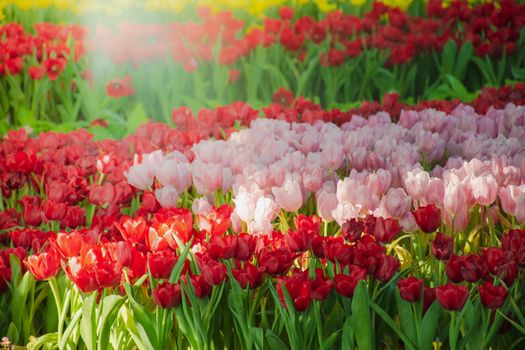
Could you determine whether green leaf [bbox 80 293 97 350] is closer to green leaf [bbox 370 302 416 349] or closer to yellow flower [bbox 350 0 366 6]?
green leaf [bbox 370 302 416 349]

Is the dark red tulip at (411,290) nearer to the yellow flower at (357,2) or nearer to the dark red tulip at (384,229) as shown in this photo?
the dark red tulip at (384,229)

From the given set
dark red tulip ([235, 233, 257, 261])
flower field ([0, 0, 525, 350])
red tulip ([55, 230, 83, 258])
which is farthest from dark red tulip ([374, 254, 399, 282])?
red tulip ([55, 230, 83, 258])

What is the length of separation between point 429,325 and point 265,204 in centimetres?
64

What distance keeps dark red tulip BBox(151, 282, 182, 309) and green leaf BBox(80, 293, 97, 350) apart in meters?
0.15

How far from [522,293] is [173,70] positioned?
4.08 m

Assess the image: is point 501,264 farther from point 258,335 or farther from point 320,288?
point 258,335

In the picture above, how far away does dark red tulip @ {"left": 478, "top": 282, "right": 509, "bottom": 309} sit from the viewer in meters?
1.87

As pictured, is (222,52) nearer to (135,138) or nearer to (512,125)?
(135,138)

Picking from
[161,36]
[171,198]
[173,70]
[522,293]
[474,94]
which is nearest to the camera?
[522,293]

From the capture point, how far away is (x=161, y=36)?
6293 millimetres

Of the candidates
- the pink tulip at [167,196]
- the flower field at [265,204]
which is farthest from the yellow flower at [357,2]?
the pink tulip at [167,196]

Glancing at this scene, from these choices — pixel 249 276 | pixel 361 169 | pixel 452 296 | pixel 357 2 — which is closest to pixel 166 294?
pixel 249 276

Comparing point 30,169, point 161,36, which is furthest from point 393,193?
point 161,36

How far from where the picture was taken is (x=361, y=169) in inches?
124
